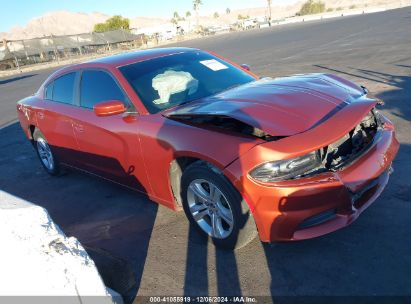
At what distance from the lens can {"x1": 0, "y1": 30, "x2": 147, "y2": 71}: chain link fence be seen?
35559 mm

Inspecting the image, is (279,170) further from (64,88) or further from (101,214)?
(64,88)

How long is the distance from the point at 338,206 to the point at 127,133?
2.11 metres

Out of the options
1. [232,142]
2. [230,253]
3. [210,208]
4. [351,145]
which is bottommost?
[230,253]

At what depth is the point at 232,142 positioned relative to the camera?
3047 mm

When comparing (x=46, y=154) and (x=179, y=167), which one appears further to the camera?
(x=46, y=154)

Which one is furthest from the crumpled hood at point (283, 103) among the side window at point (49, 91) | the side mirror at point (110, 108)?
the side window at point (49, 91)

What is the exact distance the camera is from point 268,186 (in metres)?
2.86

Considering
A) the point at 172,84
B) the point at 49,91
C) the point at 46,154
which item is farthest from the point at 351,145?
the point at 46,154

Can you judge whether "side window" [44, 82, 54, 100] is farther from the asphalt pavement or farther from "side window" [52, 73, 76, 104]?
the asphalt pavement

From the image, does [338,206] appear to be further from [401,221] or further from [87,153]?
[87,153]

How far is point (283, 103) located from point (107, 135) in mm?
1925

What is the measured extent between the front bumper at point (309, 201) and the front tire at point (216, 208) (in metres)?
0.12

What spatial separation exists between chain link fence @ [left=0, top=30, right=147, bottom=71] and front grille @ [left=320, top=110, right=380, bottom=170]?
118 feet

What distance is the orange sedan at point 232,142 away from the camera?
9.56 feet
